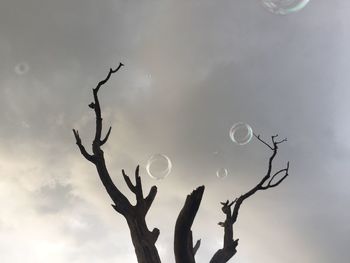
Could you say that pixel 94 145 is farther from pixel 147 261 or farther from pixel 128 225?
pixel 147 261

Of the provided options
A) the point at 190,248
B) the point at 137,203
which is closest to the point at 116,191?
the point at 137,203

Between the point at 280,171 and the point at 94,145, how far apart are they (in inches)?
268

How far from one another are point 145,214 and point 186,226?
1462 mm

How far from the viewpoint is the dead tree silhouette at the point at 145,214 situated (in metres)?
9.41

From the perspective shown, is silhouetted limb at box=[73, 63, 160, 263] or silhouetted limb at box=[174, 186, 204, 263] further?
silhouetted limb at box=[73, 63, 160, 263]

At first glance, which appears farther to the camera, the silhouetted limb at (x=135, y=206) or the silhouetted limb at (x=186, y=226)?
the silhouetted limb at (x=135, y=206)

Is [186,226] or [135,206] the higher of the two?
[135,206]

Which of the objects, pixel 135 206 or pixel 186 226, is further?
pixel 135 206

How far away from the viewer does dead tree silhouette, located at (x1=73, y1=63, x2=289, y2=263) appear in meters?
9.41

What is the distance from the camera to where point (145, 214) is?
10.4 meters

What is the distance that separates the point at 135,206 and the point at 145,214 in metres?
0.35

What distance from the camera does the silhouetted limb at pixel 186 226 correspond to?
934 cm

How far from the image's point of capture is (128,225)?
1027 centimetres

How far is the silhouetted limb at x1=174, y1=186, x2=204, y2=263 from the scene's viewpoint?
934cm
